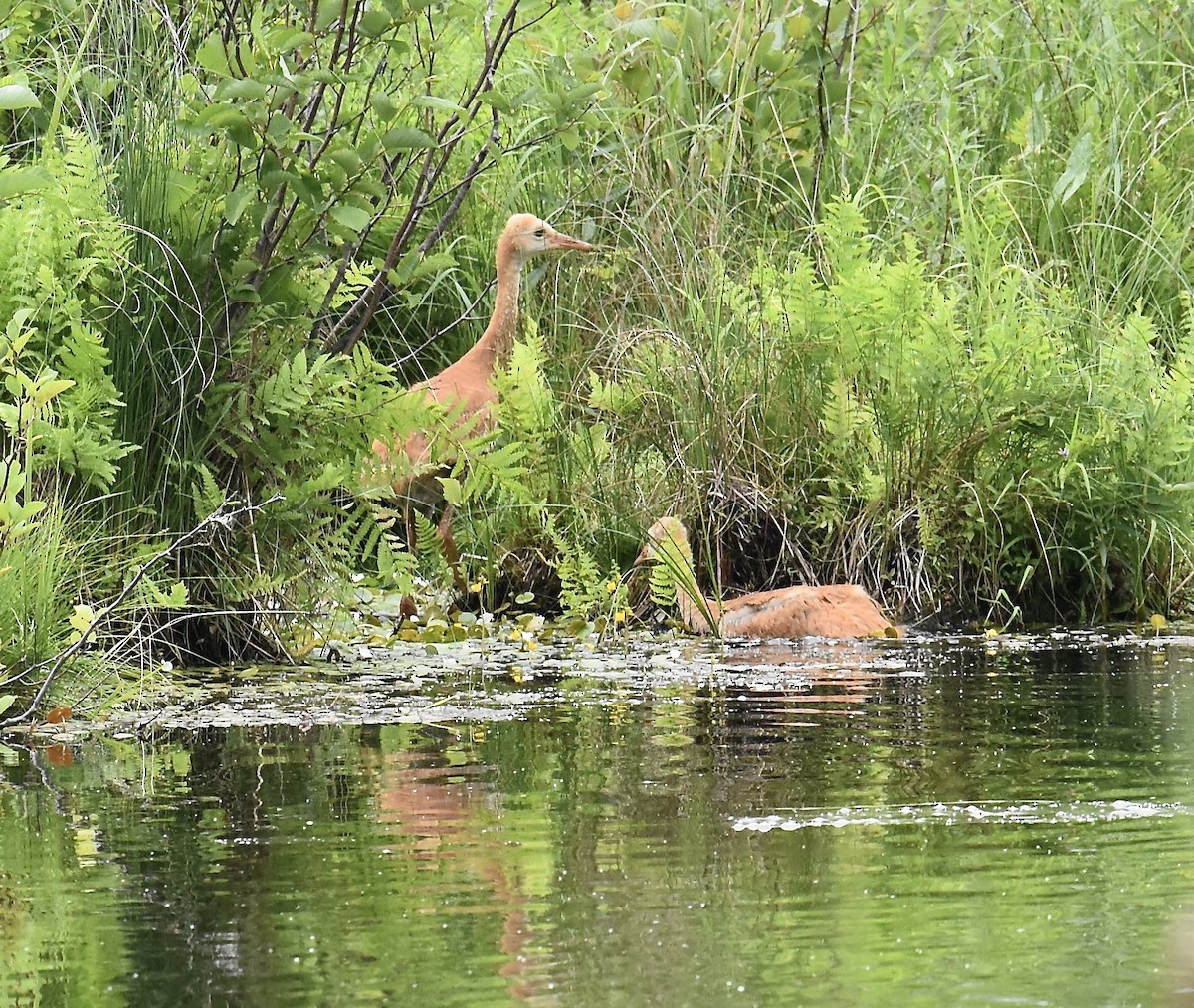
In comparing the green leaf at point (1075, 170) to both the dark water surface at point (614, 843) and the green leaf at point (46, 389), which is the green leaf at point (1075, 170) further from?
the green leaf at point (46, 389)

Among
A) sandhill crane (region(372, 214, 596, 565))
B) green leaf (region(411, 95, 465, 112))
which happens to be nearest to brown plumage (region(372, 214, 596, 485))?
sandhill crane (region(372, 214, 596, 565))

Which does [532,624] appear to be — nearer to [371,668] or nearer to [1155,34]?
[371,668]

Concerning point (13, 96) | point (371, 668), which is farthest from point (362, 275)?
point (13, 96)

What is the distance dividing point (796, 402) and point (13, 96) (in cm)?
436

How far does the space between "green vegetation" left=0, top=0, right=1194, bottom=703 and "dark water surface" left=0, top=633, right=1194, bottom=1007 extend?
28.8 inches

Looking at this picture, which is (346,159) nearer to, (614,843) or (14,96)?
(14,96)

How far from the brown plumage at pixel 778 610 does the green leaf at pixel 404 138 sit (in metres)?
1.85

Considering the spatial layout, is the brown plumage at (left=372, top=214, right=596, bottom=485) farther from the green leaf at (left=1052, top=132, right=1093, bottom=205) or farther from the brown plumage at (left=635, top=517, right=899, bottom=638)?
the green leaf at (left=1052, top=132, right=1093, bottom=205)

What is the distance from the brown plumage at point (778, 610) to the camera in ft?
24.3

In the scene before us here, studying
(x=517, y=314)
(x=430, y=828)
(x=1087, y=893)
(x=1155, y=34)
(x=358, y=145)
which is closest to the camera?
(x=1087, y=893)

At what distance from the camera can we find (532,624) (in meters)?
7.63

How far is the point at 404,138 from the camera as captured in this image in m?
6.21

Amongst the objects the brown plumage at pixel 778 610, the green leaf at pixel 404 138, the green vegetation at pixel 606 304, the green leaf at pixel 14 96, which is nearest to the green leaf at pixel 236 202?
the green vegetation at pixel 606 304

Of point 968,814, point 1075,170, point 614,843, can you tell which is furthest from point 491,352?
point 614,843
